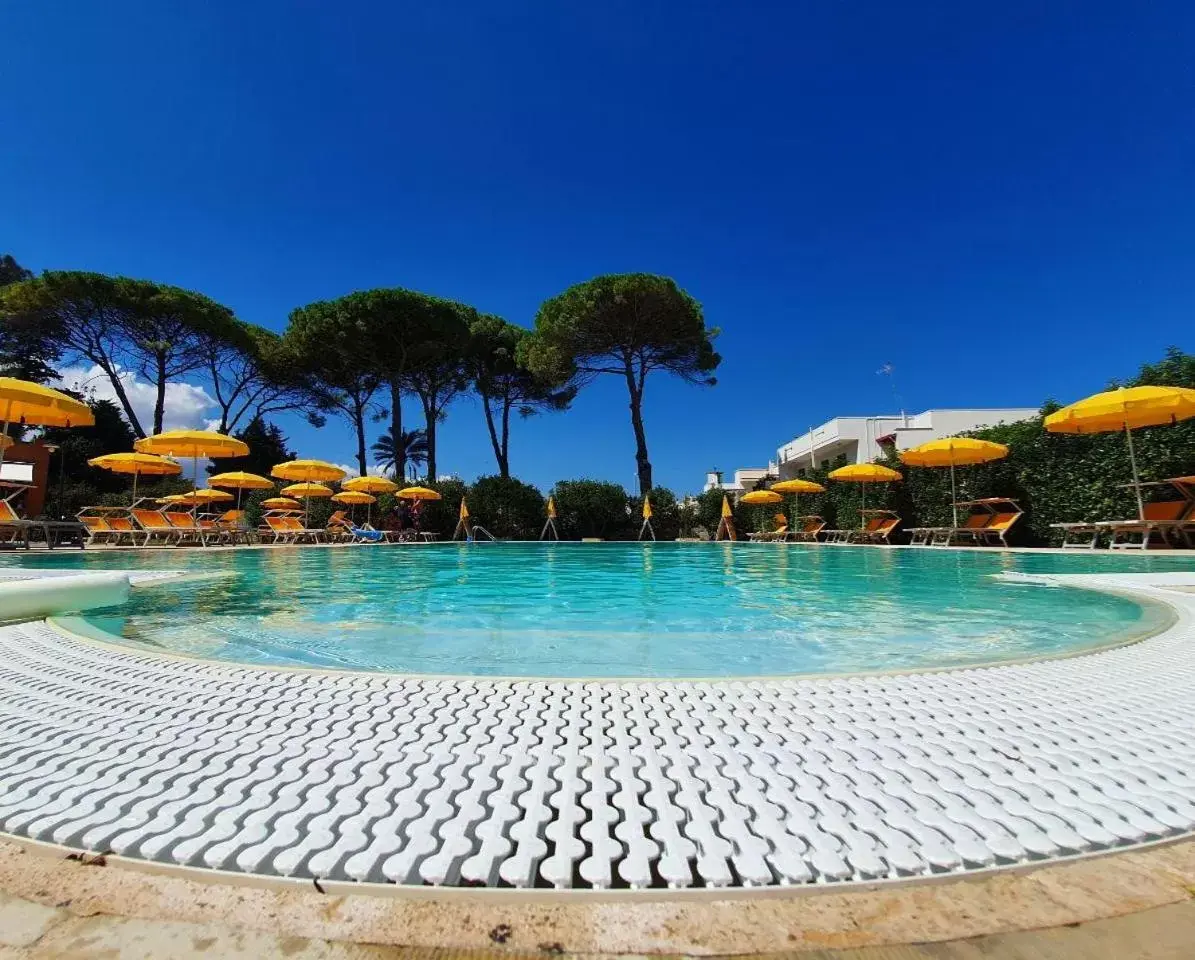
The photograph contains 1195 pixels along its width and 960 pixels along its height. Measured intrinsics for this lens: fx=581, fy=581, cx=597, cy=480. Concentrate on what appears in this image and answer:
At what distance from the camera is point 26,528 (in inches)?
404

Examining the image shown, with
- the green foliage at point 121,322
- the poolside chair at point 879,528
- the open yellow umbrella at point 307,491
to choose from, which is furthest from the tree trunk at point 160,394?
the poolside chair at point 879,528

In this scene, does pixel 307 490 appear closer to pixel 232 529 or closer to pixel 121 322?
pixel 232 529

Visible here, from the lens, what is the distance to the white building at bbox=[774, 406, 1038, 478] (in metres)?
22.7

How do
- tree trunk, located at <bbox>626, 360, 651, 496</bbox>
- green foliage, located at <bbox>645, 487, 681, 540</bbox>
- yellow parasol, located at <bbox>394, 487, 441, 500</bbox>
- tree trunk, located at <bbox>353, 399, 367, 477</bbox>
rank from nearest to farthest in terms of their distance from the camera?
yellow parasol, located at <bbox>394, 487, 441, 500</bbox>, green foliage, located at <bbox>645, 487, 681, 540</bbox>, tree trunk, located at <bbox>626, 360, 651, 496</bbox>, tree trunk, located at <bbox>353, 399, 367, 477</bbox>

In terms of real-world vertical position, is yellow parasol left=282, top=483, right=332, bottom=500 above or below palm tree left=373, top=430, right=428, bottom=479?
below

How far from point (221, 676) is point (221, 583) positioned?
497 cm

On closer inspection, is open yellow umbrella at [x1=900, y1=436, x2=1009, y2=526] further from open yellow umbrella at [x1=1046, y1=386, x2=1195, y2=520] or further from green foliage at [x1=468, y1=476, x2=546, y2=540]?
green foliage at [x1=468, y1=476, x2=546, y2=540]

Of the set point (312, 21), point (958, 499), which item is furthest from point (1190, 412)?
point (312, 21)

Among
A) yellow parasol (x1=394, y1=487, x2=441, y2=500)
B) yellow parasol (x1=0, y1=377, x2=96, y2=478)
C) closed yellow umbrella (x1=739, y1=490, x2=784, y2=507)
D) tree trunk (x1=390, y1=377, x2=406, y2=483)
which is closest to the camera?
yellow parasol (x1=0, y1=377, x2=96, y2=478)

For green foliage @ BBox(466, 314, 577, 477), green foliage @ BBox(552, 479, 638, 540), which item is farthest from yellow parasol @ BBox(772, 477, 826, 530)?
green foliage @ BBox(466, 314, 577, 477)

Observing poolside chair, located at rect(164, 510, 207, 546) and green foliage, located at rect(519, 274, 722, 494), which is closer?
poolside chair, located at rect(164, 510, 207, 546)

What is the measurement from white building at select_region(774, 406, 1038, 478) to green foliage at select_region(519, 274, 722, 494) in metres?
6.16

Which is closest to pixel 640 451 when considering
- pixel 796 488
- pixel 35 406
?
pixel 796 488

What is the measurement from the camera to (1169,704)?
1.87 m
